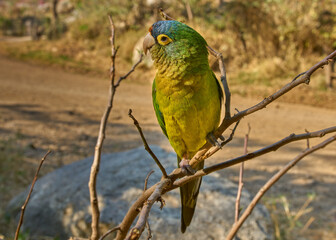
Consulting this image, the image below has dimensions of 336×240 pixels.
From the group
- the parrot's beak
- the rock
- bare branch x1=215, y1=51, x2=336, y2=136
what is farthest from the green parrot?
the rock

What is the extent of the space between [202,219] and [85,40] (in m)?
13.5

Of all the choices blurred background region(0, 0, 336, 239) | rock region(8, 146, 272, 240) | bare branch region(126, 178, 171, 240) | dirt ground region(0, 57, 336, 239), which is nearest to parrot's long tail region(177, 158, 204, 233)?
bare branch region(126, 178, 171, 240)

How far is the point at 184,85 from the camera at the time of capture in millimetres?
1826

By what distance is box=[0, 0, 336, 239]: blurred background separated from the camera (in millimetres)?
5184

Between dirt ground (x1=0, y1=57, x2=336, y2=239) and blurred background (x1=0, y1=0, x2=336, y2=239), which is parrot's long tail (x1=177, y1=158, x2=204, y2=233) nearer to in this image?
blurred background (x1=0, y1=0, x2=336, y2=239)

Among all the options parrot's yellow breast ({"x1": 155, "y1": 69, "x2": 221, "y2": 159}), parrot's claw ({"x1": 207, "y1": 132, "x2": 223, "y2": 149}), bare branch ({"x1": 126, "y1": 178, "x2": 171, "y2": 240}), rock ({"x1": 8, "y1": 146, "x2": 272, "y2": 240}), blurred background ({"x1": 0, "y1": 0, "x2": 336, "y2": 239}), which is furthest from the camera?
blurred background ({"x1": 0, "y1": 0, "x2": 336, "y2": 239})

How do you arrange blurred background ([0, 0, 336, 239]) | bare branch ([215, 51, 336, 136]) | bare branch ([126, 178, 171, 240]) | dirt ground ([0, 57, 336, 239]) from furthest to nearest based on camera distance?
blurred background ([0, 0, 336, 239]) → dirt ground ([0, 57, 336, 239]) → bare branch ([215, 51, 336, 136]) → bare branch ([126, 178, 171, 240])

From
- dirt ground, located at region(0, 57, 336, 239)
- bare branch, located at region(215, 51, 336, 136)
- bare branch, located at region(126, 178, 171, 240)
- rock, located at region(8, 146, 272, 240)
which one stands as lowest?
dirt ground, located at region(0, 57, 336, 239)

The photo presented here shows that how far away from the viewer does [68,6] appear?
925 inches

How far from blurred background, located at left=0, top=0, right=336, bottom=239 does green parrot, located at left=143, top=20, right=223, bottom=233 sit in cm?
53

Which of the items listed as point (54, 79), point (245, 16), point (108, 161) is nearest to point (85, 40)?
point (54, 79)

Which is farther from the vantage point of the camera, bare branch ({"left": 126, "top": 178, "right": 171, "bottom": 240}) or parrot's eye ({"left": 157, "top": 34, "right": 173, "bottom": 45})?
parrot's eye ({"left": 157, "top": 34, "right": 173, "bottom": 45})

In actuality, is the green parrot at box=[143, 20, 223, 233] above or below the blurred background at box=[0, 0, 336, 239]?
above

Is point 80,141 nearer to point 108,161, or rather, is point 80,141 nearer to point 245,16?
point 108,161
